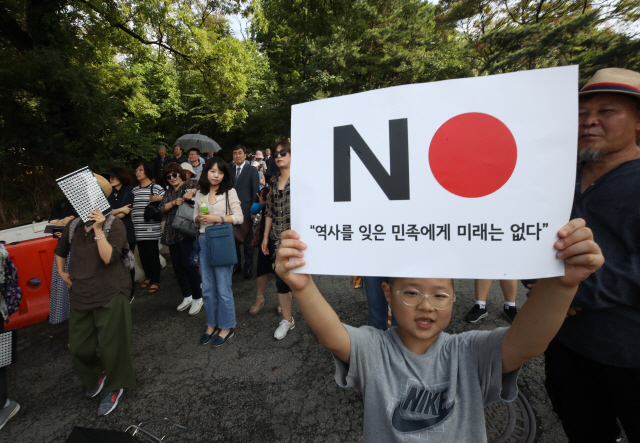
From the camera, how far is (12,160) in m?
7.71

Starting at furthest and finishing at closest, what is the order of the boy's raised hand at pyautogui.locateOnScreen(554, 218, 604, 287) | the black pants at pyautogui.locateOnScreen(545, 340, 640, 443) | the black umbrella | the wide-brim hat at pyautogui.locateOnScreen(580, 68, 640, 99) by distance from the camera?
the black umbrella → the black pants at pyautogui.locateOnScreen(545, 340, 640, 443) → the wide-brim hat at pyautogui.locateOnScreen(580, 68, 640, 99) → the boy's raised hand at pyautogui.locateOnScreen(554, 218, 604, 287)

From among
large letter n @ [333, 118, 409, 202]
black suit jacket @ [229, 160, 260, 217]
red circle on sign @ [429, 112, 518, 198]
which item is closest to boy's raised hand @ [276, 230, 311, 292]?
large letter n @ [333, 118, 409, 202]

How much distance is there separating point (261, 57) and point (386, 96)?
24.0m

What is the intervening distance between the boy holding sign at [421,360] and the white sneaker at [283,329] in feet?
7.88

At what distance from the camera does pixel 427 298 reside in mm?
1146

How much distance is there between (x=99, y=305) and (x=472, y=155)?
2.88 meters

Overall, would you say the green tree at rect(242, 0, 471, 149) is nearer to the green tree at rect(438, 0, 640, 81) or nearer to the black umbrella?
the green tree at rect(438, 0, 640, 81)

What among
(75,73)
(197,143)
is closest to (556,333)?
(197,143)

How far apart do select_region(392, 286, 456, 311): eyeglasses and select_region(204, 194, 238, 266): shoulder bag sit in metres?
2.45

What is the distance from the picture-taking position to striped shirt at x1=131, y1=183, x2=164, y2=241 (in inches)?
184

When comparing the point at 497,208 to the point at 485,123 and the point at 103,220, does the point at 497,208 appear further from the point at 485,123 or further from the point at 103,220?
the point at 103,220

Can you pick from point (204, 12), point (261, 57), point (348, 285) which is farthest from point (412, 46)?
point (348, 285)

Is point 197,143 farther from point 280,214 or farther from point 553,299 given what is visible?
point 553,299

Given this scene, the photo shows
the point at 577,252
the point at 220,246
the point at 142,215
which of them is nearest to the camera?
the point at 577,252
